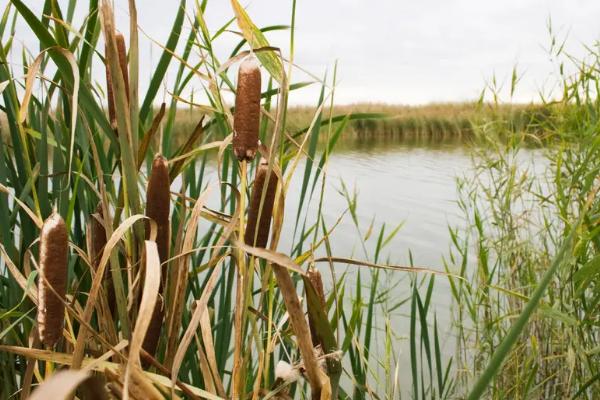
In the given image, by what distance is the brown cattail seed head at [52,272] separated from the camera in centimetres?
63

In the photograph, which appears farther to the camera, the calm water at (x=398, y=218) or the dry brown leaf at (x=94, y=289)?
the calm water at (x=398, y=218)

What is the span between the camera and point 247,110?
694mm

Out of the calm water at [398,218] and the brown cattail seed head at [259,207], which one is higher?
the brown cattail seed head at [259,207]

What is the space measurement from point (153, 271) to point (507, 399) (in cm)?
257

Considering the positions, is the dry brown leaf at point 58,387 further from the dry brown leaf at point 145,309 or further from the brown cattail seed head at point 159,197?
the brown cattail seed head at point 159,197

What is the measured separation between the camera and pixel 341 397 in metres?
1.31

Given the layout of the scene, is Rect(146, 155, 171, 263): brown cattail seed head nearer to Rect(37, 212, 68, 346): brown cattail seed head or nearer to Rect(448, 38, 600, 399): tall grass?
Rect(37, 212, 68, 346): brown cattail seed head

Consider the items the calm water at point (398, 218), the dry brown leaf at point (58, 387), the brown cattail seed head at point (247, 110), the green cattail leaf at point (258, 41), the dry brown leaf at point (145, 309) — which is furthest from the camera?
the calm water at point (398, 218)

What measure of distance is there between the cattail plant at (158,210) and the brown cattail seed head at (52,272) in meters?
0.15

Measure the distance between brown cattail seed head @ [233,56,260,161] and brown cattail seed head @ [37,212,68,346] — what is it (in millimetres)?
222

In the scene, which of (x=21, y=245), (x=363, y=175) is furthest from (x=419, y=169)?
(x=21, y=245)

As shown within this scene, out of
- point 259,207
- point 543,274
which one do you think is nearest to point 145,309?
point 259,207

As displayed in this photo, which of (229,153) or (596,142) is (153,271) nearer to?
(229,153)

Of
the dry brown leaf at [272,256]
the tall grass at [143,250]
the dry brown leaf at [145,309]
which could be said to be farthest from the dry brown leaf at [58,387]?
the dry brown leaf at [272,256]
